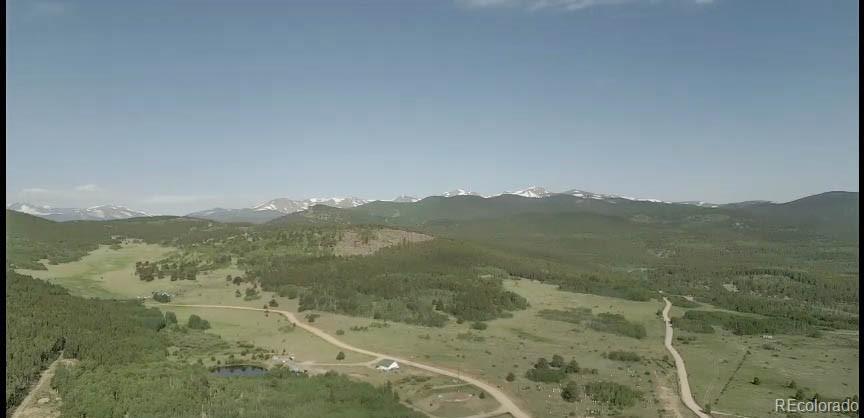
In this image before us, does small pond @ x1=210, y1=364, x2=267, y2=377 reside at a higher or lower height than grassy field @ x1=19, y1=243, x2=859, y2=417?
higher

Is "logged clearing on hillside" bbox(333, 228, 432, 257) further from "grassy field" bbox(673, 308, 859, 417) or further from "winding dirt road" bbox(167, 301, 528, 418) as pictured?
"grassy field" bbox(673, 308, 859, 417)

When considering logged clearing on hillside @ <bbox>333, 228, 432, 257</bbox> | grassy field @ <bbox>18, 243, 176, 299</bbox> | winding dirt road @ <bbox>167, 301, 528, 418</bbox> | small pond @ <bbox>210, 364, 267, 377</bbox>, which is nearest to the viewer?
winding dirt road @ <bbox>167, 301, 528, 418</bbox>

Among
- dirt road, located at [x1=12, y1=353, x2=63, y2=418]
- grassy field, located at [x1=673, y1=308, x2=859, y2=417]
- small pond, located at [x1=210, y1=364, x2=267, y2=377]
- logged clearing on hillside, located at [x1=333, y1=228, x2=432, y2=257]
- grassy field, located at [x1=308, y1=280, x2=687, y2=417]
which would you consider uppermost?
logged clearing on hillside, located at [x1=333, y1=228, x2=432, y2=257]

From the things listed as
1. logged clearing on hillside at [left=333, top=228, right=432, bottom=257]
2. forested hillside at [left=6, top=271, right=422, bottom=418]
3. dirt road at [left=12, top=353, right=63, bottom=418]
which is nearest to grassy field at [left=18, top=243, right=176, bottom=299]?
forested hillside at [left=6, top=271, right=422, bottom=418]

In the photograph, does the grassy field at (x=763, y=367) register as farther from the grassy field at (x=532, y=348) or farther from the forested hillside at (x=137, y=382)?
the forested hillside at (x=137, y=382)

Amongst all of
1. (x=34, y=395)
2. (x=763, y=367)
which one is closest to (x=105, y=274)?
(x=34, y=395)

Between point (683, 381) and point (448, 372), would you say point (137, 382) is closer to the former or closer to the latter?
point (448, 372)

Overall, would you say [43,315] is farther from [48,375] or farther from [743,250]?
[743,250]
